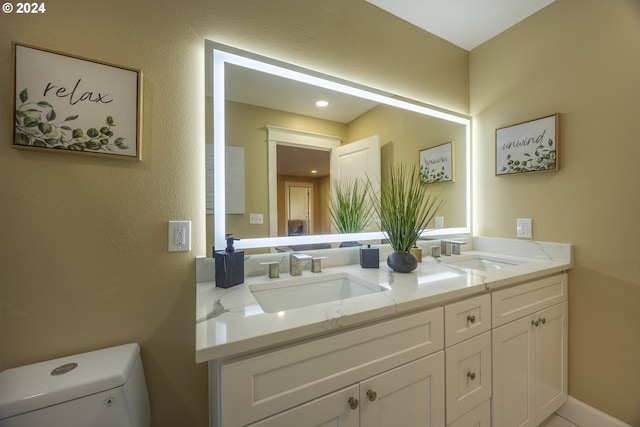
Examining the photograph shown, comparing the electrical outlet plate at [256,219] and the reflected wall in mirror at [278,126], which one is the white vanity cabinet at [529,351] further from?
the electrical outlet plate at [256,219]

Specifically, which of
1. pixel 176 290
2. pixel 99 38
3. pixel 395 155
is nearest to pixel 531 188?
pixel 395 155

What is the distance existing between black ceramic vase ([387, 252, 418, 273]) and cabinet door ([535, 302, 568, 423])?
645mm

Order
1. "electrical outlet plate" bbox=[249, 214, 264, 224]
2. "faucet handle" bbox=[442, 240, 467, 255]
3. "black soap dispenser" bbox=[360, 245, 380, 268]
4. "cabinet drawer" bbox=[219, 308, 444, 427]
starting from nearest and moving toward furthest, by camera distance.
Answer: "cabinet drawer" bbox=[219, 308, 444, 427]
"electrical outlet plate" bbox=[249, 214, 264, 224]
"black soap dispenser" bbox=[360, 245, 380, 268]
"faucet handle" bbox=[442, 240, 467, 255]

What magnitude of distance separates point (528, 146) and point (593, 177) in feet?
1.14

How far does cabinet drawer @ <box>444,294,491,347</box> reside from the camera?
3.03 ft

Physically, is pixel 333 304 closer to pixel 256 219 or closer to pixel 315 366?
pixel 315 366

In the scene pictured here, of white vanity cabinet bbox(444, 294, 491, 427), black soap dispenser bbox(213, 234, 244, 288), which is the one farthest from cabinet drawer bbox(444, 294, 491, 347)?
black soap dispenser bbox(213, 234, 244, 288)

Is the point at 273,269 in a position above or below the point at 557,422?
above

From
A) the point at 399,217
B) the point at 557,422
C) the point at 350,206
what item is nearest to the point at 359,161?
the point at 350,206

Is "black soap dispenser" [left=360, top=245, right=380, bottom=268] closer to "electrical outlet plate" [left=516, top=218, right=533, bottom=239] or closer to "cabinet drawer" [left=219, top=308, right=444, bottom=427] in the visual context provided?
"cabinet drawer" [left=219, top=308, right=444, bottom=427]

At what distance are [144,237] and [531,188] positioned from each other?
201 centimetres

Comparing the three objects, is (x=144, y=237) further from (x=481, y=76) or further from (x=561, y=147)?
(x=481, y=76)

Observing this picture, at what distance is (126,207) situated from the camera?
93cm

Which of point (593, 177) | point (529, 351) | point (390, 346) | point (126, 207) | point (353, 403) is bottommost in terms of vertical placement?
point (529, 351)
